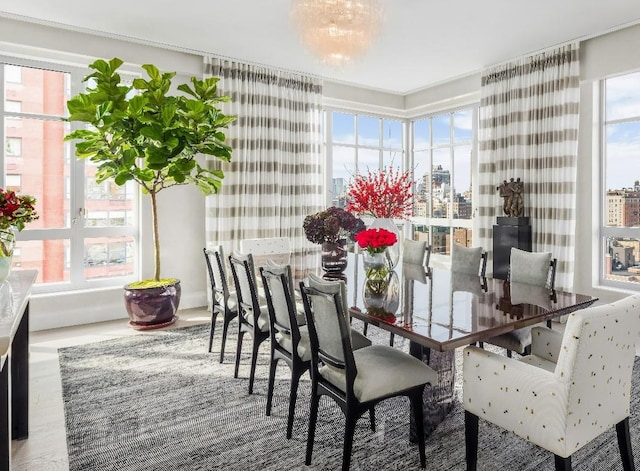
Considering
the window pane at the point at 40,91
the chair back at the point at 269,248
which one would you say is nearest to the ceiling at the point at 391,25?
the window pane at the point at 40,91

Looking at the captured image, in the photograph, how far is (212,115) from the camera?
4203mm

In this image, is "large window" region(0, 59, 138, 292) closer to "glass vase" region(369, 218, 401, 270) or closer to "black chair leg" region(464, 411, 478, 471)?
"glass vase" region(369, 218, 401, 270)

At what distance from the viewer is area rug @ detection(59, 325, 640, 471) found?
84.7 inches

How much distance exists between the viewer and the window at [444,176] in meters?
6.23

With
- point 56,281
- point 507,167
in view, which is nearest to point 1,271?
point 56,281

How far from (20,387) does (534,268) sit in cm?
328

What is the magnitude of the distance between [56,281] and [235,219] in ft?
6.63

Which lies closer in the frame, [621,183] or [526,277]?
[526,277]

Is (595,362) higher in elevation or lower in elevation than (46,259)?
lower

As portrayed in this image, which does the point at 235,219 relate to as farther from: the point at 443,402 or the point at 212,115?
the point at 443,402

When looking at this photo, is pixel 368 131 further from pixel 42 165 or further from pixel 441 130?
pixel 42 165

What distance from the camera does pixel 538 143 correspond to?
485 centimetres

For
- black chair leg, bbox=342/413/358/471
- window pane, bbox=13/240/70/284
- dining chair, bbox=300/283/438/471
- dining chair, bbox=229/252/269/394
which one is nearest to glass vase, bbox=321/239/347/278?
dining chair, bbox=229/252/269/394

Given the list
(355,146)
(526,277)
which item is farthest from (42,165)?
(526,277)
